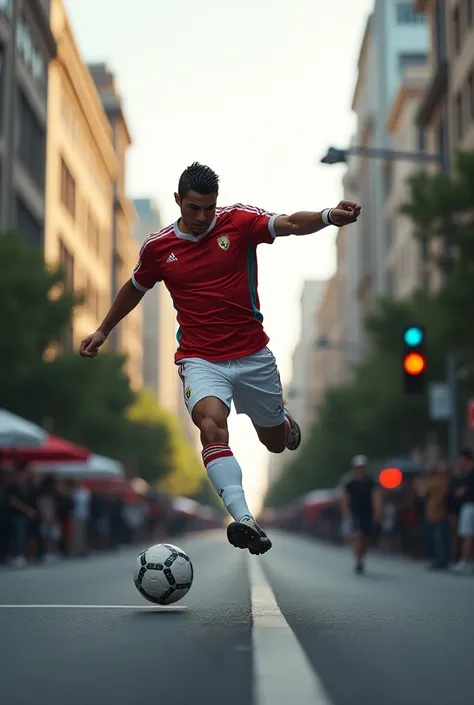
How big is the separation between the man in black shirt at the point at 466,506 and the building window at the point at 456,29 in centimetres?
3098

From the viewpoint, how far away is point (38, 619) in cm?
654

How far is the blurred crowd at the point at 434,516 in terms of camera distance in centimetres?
1891

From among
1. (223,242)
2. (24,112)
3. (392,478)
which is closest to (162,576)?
(223,242)

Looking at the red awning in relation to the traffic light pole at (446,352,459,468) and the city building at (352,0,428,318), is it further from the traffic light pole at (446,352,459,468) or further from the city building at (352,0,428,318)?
the city building at (352,0,428,318)

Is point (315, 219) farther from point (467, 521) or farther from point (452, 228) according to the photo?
point (452, 228)

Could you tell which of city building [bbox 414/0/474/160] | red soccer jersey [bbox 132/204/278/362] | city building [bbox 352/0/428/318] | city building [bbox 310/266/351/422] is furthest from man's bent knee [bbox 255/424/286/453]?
city building [bbox 310/266/351/422]

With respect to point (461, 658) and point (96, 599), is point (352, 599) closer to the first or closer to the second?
point (96, 599)

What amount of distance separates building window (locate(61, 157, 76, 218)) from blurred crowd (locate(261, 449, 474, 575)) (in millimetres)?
23373

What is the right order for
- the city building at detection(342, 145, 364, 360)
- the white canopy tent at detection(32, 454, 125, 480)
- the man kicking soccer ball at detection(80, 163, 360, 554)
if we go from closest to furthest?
the man kicking soccer ball at detection(80, 163, 360, 554)
the white canopy tent at detection(32, 454, 125, 480)
the city building at detection(342, 145, 364, 360)

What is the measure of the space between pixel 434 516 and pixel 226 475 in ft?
48.0

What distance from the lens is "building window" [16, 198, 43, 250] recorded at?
5022 cm

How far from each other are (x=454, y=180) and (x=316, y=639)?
64.8 ft

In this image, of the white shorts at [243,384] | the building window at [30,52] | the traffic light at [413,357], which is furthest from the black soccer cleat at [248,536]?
the building window at [30,52]

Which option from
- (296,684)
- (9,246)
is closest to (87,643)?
(296,684)
